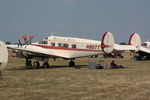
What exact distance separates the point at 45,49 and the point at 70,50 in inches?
128

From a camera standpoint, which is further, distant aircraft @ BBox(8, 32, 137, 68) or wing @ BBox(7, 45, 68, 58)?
distant aircraft @ BBox(8, 32, 137, 68)

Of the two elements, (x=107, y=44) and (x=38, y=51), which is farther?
(x=38, y=51)

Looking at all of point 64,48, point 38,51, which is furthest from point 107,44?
point 38,51

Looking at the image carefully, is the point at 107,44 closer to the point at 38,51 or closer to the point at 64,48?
the point at 64,48

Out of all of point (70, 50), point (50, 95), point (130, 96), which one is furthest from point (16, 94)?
point (70, 50)

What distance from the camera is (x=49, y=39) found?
93.8ft

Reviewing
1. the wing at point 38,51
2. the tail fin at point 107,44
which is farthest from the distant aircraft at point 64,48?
the tail fin at point 107,44

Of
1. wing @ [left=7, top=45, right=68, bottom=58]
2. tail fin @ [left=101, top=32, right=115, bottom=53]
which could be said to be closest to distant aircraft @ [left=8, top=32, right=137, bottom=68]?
wing @ [left=7, top=45, right=68, bottom=58]

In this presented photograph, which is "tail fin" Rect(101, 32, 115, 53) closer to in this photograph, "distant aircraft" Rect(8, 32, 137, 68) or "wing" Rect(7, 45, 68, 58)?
"distant aircraft" Rect(8, 32, 137, 68)

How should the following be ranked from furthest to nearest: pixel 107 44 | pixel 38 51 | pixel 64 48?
pixel 64 48 < pixel 38 51 < pixel 107 44

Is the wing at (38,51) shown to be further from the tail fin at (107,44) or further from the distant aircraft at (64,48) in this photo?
the tail fin at (107,44)

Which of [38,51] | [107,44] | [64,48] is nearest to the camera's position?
[107,44]

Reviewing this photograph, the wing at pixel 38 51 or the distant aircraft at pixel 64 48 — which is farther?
the distant aircraft at pixel 64 48

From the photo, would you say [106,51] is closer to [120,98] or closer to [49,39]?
[49,39]
